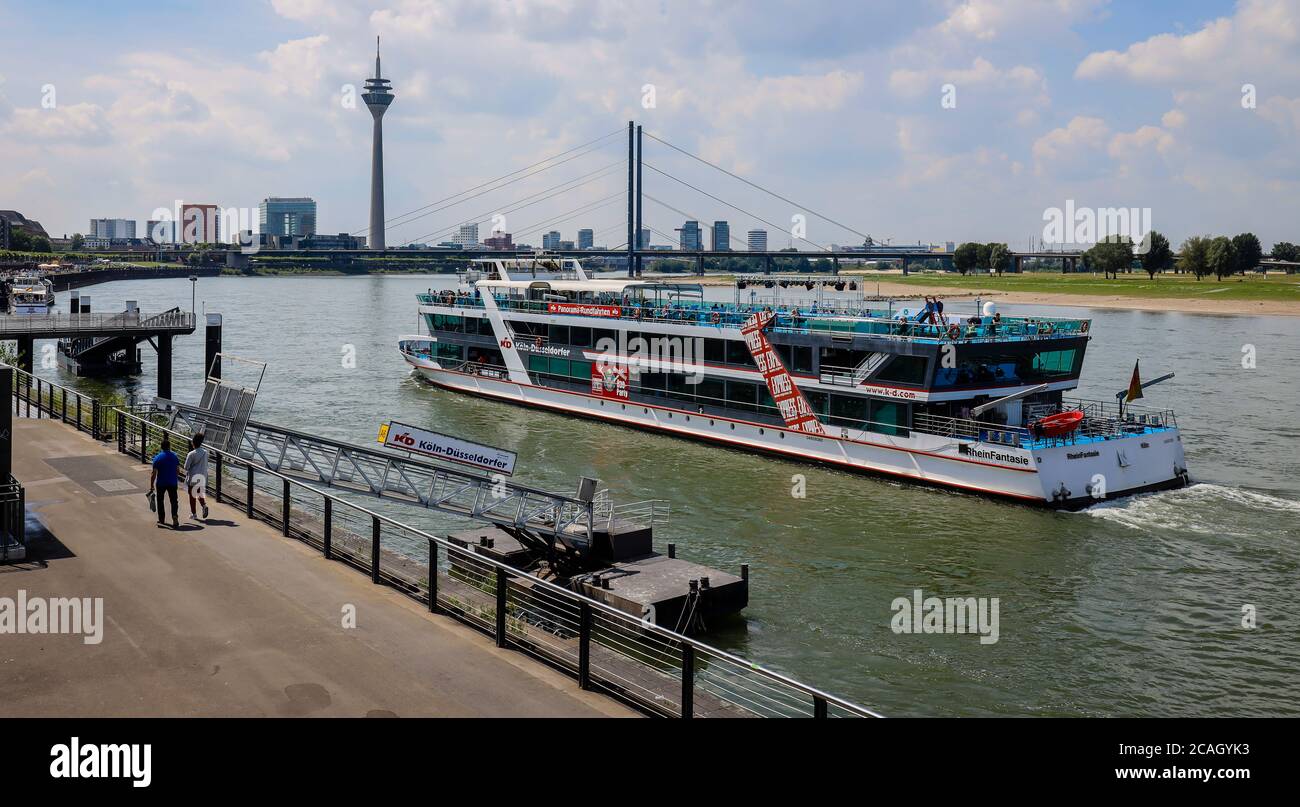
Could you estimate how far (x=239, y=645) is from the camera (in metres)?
10.7

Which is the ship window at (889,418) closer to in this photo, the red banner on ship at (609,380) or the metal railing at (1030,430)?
the metal railing at (1030,430)

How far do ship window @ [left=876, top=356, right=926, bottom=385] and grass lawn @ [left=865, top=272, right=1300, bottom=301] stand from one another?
101 metres

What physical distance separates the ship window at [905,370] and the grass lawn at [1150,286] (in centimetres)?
10103

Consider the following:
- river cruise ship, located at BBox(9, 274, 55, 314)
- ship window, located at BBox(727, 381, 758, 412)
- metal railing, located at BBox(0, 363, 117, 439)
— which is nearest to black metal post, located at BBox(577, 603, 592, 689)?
metal railing, located at BBox(0, 363, 117, 439)

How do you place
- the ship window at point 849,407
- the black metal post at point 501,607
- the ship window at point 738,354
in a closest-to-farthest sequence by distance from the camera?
the black metal post at point 501,607 < the ship window at point 849,407 < the ship window at point 738,354

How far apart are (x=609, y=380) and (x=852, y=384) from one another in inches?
466

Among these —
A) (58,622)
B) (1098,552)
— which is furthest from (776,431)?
(58,622)

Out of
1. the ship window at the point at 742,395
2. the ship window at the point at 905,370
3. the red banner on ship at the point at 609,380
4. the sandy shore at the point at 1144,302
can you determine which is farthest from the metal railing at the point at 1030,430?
the sandy shore at the point at 1144,302

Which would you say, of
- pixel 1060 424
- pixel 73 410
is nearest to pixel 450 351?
pixel 73 410

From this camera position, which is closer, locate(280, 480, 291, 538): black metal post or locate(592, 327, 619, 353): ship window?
locate(280, 480, 291, 538): black metal post

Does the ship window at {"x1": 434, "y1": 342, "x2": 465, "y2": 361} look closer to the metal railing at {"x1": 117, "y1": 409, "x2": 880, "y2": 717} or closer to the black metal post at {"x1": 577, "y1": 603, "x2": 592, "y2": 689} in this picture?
the metal railing at {"x1": 117, "y1": 409, "x2": 880, "y2": 717}

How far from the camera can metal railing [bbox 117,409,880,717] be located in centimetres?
966

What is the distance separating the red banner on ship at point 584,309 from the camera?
4138 centimetres
